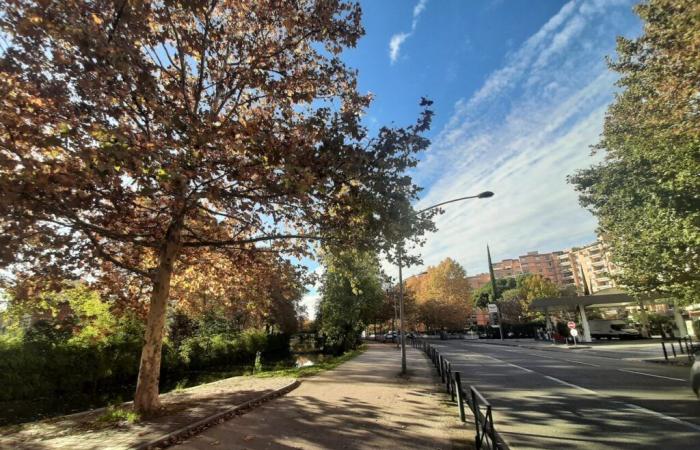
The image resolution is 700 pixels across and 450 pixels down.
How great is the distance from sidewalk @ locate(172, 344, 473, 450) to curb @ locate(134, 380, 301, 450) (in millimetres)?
241

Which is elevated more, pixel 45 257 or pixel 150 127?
pixel 150 127

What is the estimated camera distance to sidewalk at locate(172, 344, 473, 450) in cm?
653

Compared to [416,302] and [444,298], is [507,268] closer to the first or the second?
[444,298]

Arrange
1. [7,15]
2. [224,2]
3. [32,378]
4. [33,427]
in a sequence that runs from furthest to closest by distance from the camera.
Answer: [32,378], [224,2], [33,427], [7,15]

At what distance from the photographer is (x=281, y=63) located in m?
9.72

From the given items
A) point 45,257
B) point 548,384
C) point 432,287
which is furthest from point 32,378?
point 432,287

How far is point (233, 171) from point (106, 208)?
10.5 ft

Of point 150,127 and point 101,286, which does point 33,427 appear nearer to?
point 101,286

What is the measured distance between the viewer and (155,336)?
29.9 ft

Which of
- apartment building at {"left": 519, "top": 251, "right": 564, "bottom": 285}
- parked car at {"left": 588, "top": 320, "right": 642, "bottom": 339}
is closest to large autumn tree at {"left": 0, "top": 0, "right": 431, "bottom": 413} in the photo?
parked car at {"left": 588, "top": 320, "right": 642, "bottom": 339}

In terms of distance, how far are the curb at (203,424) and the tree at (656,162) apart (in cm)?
1290

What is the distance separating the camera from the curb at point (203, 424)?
6388 millimetres

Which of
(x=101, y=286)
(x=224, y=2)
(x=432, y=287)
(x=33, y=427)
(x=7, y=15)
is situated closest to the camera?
(x=7, y=15)

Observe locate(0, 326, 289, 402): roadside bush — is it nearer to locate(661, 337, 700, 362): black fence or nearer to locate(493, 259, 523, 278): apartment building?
locate(661, 337, 700, 362): black fence
